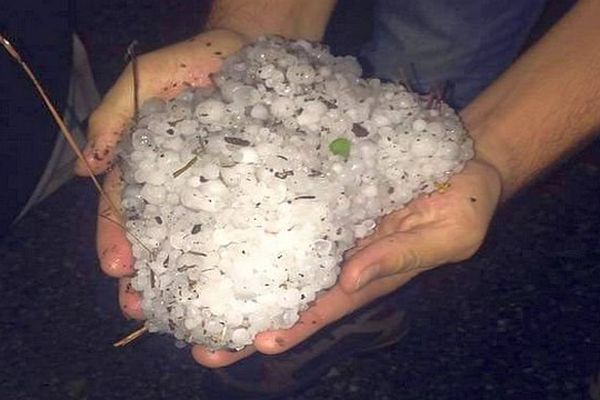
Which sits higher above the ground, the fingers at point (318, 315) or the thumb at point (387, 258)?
the thumb at point (387, 258)

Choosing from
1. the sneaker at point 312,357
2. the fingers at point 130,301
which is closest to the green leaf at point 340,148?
the fingers at point 130,301

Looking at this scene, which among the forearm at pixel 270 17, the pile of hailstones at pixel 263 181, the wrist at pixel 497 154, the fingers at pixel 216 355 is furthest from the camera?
the forearm at pixel 270 17

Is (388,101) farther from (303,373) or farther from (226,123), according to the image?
(303,373)

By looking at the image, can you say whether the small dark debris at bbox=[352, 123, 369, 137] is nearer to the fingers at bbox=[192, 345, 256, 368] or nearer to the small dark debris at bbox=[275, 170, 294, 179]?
the small dark debris at bbox=[275, 170, 294, 179]

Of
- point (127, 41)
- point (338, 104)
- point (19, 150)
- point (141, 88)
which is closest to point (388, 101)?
point (338, 104)

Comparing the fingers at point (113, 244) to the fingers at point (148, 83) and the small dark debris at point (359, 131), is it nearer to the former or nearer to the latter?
the fingers at point (148, 83)

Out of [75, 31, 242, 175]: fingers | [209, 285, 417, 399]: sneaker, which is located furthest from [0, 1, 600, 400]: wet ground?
[75, 31, 242, 175]: fingers

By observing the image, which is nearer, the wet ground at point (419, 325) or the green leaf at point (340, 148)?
the green leaf at point (340, 148)
